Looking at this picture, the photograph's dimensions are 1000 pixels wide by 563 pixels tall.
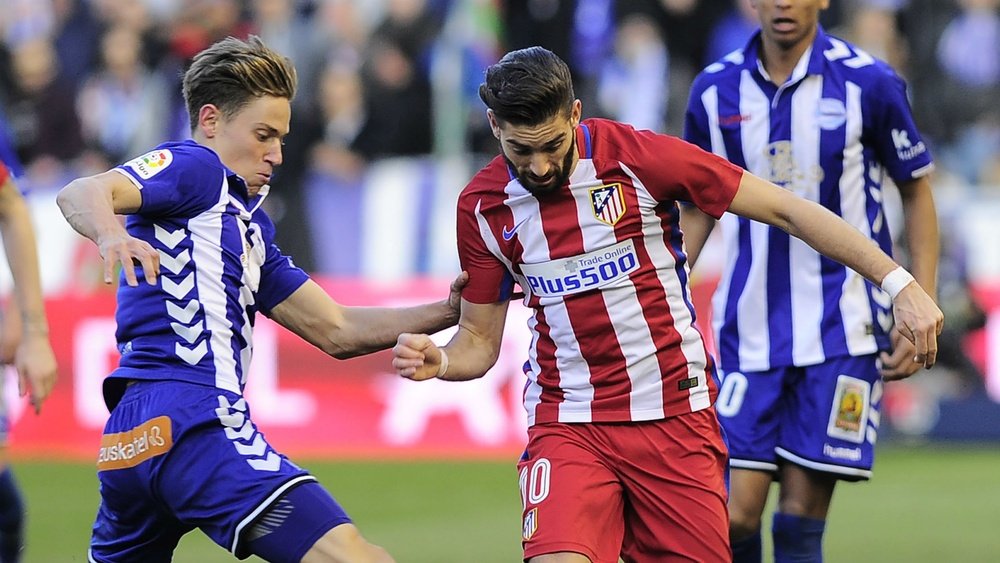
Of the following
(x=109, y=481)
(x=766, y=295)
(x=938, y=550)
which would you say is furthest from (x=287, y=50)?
(x=109, y=481)

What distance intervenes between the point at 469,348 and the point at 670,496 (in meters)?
0.80

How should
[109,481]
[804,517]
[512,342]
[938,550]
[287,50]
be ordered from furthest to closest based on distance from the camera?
[287,50] → [512,342] → [938,550] → [804,517] → [109,481]

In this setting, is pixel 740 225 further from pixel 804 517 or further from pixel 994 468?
pixel 994 468

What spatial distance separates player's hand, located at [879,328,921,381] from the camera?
5.66m

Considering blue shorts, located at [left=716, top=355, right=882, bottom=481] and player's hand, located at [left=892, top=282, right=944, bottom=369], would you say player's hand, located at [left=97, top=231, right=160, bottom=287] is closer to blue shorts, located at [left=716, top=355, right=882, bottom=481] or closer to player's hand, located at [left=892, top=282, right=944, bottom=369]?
player's hand, located at [left=892, top=282, right=944, bottom=369]

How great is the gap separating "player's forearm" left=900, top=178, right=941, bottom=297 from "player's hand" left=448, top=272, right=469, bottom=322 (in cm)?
173

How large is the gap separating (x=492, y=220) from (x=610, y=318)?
479 mm

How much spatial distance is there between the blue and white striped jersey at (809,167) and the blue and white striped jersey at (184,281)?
2054mm

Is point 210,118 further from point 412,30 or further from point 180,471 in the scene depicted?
point 412,30

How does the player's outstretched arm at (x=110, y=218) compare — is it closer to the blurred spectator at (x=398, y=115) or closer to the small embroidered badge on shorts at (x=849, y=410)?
the small embroidered badge on shorts at (x=849, y=410)

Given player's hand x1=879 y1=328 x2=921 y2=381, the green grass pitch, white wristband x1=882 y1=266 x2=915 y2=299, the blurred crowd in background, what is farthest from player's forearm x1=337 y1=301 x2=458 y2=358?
the blurred crowd in background

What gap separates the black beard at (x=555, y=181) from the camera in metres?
4.68

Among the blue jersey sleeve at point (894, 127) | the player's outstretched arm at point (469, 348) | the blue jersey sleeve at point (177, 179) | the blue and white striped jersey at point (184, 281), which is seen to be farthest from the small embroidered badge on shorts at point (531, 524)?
the blue jersey sleeve at point (894, 127)

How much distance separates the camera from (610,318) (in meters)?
4.80
